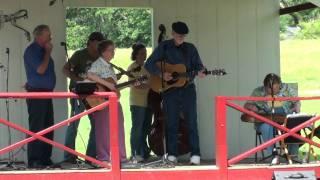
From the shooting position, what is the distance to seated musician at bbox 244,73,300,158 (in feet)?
23.4

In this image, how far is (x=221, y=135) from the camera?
6.03m

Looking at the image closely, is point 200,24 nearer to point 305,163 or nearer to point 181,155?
point 181,155

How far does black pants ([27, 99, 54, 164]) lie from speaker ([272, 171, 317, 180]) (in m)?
2.39

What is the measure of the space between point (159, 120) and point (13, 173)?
2.08 metres

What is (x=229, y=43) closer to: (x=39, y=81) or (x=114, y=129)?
(x=39, y=81)

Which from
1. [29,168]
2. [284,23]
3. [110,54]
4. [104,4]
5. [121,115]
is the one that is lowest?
[29,168]

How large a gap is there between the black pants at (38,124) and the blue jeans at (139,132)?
1.09 metres

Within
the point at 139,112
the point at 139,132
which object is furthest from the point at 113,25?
the point at 139,132

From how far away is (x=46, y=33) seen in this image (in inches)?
264

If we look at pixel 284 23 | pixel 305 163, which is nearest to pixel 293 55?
pixel 284 23

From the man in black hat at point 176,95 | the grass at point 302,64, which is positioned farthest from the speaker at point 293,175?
the grass at point 302,64

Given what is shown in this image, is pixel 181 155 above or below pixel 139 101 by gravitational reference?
below

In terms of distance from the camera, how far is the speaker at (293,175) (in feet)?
19.9

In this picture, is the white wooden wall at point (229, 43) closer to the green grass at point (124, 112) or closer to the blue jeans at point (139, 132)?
the green grass at point (124, 112)
